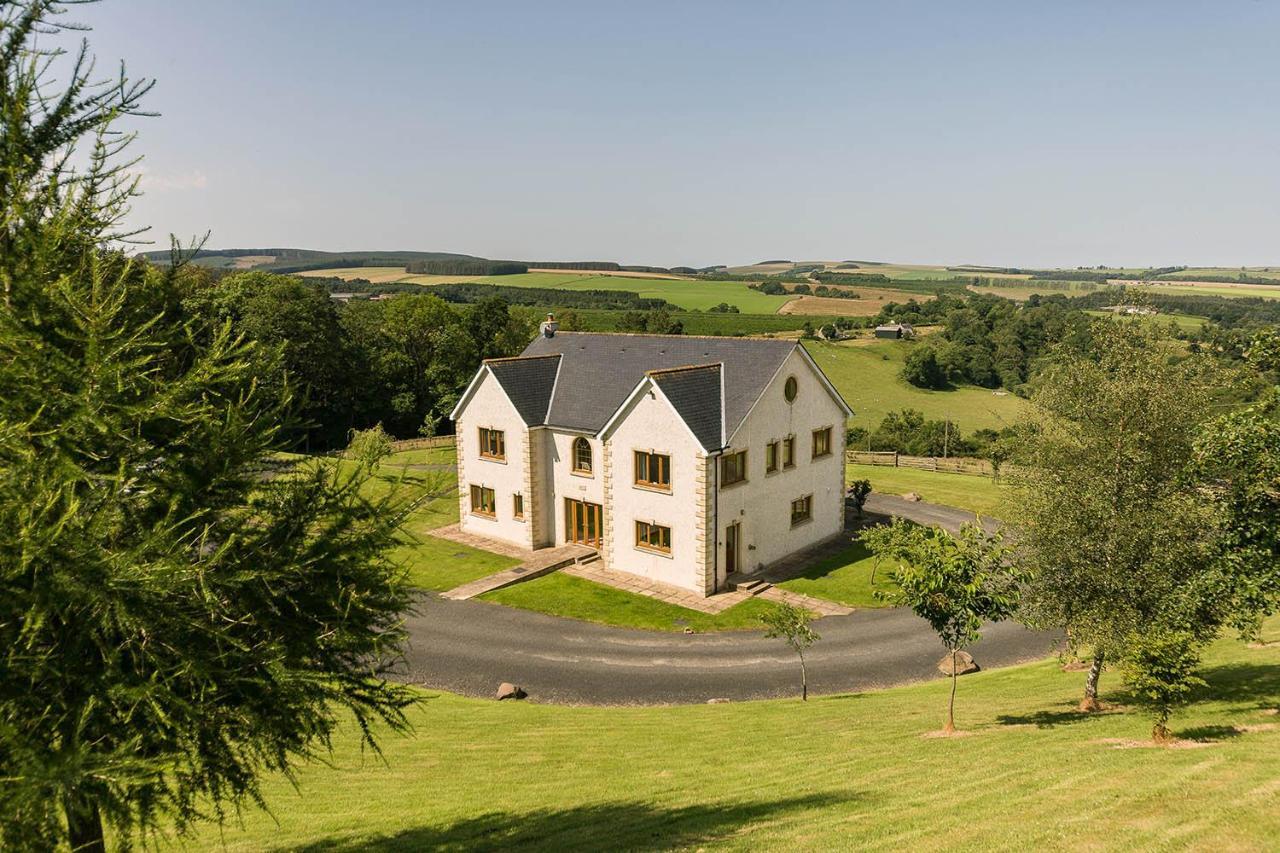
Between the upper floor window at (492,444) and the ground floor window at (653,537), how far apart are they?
9618mm

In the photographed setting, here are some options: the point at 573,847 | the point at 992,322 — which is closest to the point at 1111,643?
the point at 573,847

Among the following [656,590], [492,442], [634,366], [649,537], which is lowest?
[656,590]

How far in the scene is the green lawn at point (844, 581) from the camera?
3400 cm

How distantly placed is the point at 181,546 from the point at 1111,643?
18735 millimetres

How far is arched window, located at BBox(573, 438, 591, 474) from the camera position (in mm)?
39406

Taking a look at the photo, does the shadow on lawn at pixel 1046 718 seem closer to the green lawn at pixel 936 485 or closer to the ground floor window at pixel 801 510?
the ground floor window at pixel 801 510

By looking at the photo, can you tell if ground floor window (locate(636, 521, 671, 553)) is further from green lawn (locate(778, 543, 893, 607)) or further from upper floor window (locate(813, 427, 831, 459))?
upper floor window (locate(813, 427, 831, 459))

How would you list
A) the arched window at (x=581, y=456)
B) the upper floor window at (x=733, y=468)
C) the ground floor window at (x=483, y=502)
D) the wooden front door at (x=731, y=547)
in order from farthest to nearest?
the ground floor window at (x=483, y=502)
the arched window at (x=581, y=456)
the wooden front door at (x=731, y=547)
the upper floor window at (x=733, y=468)

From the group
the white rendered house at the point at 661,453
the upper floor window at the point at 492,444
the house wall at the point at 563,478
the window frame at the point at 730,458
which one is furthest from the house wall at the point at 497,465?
the window frame at the point at 730,458

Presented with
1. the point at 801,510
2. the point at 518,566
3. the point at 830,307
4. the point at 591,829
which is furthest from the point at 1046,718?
the point at 830,307

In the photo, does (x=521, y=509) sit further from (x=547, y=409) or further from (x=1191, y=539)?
(x=1191, y=539)

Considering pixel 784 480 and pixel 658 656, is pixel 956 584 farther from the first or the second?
pixel 784 480

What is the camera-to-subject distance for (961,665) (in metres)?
Result: 27.1

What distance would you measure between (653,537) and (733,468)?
5.15 meters
